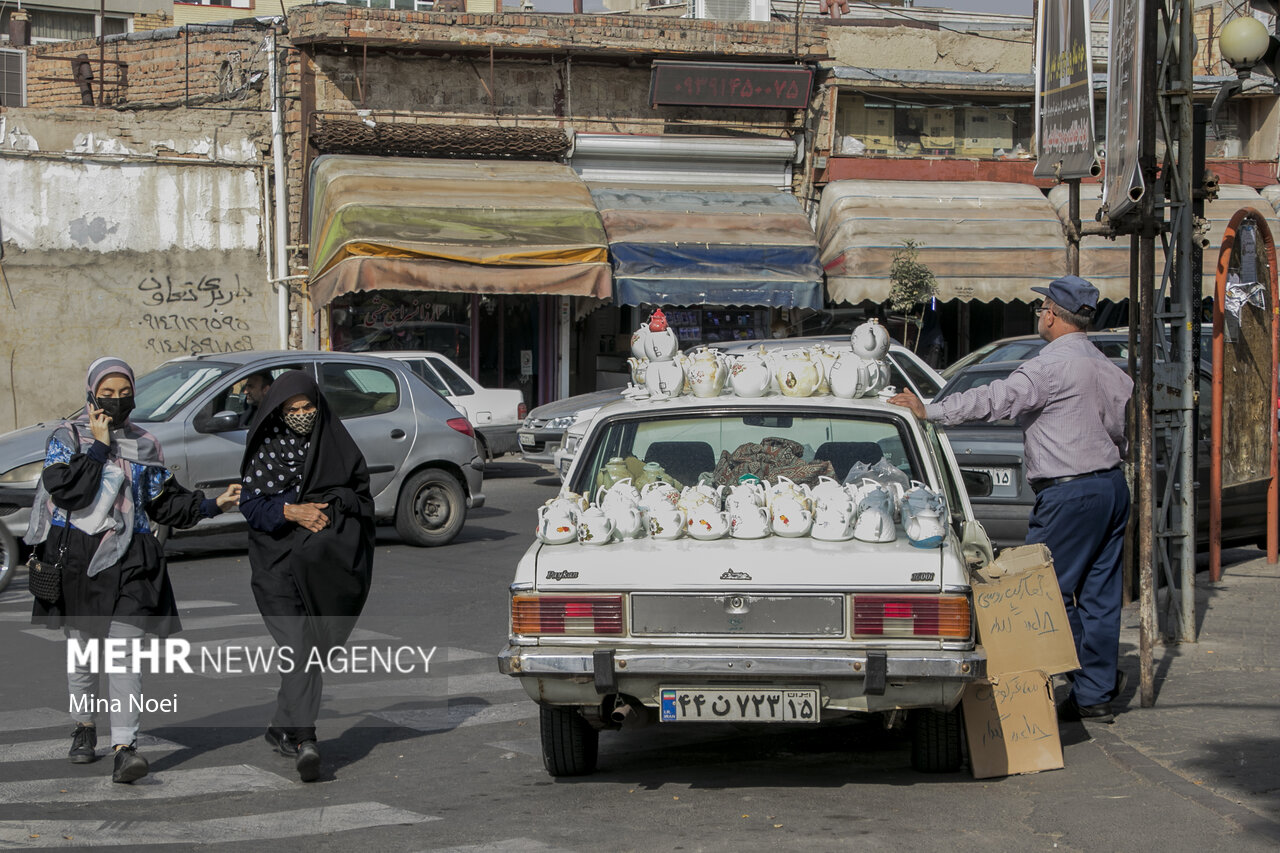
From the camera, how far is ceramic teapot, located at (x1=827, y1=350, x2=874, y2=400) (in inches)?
253

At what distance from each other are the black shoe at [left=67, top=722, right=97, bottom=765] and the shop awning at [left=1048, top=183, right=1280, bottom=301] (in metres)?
19.0

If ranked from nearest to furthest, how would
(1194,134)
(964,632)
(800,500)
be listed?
(964,632), (800,500), (1194,134)

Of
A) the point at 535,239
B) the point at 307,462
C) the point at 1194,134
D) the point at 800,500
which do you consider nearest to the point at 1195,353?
the point at 1194,134

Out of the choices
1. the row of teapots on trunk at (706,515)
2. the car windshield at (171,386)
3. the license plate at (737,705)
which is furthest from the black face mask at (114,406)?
the car windshield at (171,386)

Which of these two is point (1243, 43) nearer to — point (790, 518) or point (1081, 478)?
point (1081, 478)

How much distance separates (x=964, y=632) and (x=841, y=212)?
1909 centimetres

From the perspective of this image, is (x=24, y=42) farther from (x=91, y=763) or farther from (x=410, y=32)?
(x=91, y=763)

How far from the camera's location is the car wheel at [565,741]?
5.88 metres

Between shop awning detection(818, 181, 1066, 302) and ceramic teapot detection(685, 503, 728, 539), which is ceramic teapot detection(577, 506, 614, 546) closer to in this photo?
ceramic teapot detection(685, 503, 728, 539)

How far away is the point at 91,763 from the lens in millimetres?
6277

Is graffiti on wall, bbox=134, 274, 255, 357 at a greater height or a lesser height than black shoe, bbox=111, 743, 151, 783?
greater

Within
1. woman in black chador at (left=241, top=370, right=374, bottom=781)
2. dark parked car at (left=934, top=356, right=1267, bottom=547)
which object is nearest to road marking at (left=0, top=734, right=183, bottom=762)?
woman in black chador at (left=241, top=370, right=374, bottom=781)

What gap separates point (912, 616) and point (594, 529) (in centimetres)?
125

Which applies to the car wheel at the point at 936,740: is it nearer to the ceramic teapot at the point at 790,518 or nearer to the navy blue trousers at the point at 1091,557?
the ceramic teapot at the point at 790,518
